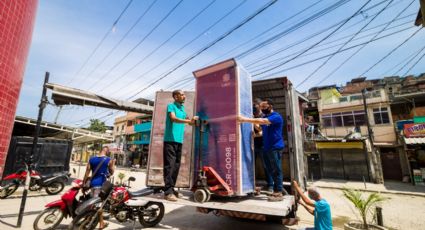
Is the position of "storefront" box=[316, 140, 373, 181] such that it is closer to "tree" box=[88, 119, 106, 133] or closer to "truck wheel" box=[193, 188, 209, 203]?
"truck wheel" box=[193, 188, 209, 203]

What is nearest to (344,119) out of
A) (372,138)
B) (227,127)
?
(372,138)

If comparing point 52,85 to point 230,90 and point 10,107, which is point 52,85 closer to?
point 10,107

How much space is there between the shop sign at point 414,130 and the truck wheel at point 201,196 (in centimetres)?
2211

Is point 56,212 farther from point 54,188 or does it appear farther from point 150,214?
point 54,188

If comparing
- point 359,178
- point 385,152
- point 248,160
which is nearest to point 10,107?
point 248,160

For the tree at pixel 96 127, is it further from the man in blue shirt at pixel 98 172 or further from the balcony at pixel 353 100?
the man in blue shirt at pixel 98 172

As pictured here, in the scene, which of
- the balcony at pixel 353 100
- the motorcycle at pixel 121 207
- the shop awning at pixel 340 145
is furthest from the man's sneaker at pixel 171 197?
the balcony at pixel 353 100

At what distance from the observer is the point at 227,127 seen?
153 inches

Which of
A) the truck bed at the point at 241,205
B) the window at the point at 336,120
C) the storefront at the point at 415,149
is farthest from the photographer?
the window at the point at 336,120

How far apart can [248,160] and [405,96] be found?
23.9m

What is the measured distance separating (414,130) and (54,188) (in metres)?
25.7

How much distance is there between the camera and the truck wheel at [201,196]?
3.60 metres

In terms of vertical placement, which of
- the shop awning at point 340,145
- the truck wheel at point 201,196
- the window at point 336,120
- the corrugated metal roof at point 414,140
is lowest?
the truck wheel at point 201,196

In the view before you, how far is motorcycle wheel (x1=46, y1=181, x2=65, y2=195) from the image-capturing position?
9667 millimetres
